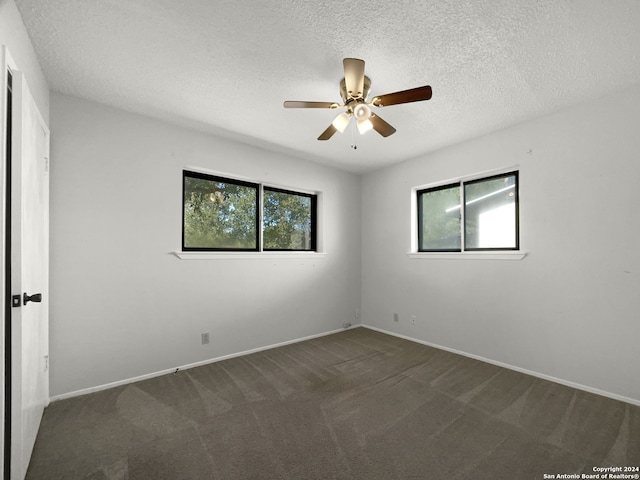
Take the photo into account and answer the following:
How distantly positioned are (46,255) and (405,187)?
3.86 m

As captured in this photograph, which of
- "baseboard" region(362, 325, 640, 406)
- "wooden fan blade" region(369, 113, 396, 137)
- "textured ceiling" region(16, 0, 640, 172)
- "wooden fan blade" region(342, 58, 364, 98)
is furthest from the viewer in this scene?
"baseboard" region(362, 325, 640, 406)

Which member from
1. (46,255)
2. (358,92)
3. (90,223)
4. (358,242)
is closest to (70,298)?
(46,255)

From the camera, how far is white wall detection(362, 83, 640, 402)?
232 centimetres

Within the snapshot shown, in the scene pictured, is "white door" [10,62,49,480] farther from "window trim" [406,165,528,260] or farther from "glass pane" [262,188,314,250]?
"window trim" [406,165,528,260]

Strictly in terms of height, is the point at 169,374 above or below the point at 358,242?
below

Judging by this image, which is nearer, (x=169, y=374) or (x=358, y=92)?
(x=358, y=92)

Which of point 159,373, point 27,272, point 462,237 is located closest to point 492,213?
point 462,237

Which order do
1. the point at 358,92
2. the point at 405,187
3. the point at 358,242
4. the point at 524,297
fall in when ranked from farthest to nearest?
1. the point at 358,242
2. the point at 405,187
3. the point at 524,297
4. the point at 358,92

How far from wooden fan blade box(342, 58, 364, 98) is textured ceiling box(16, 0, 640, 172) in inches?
7.2

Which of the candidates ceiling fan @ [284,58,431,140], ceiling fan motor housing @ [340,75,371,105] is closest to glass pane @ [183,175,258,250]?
ceiling fan @ [284,58,431,140]

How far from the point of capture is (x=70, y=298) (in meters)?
2.35

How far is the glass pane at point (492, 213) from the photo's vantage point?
10.2 feet

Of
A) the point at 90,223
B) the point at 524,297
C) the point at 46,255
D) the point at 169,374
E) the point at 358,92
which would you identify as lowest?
the point at 169,374

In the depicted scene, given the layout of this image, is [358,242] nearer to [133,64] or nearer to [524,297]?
[524,297]
